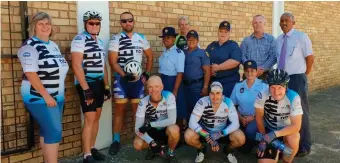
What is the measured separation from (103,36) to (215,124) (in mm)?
1987

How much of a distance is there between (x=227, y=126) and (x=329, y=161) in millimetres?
1414

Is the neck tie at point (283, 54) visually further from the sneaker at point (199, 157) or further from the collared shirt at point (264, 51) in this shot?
the sneaker at point (199, 157)

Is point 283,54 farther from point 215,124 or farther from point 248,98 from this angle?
point 215,124

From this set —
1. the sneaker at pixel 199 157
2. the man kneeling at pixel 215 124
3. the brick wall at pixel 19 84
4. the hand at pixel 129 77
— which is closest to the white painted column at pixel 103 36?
the brick wall at pixel 19 84

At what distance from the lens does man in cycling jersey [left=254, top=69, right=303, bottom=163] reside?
370 cm

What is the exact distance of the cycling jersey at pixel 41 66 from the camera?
10.7 ft

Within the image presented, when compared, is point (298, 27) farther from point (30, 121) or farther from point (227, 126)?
point (30, 121)

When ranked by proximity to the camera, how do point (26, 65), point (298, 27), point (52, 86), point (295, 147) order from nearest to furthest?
point (26, 65)
point (52, 86)
point (295, 147)
point (298, 27)

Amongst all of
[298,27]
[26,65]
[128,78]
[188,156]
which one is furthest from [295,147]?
[298,27]

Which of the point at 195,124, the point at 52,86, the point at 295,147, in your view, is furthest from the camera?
the point at 195,124

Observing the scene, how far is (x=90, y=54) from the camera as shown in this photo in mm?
4039

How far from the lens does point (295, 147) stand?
149 inches

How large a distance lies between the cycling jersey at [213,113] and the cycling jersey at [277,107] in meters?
0.43

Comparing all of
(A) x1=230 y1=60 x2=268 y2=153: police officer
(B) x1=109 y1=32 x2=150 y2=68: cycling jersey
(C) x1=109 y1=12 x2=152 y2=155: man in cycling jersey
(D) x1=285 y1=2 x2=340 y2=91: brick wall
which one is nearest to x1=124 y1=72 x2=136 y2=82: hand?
(C) x1=109 y1=12 x2=152 y2=155: man in cycling jersey
